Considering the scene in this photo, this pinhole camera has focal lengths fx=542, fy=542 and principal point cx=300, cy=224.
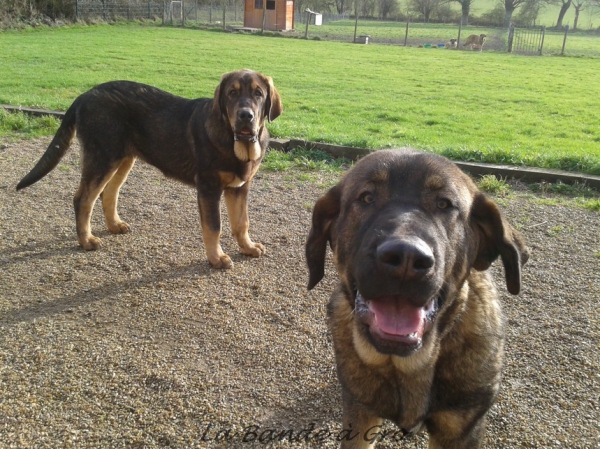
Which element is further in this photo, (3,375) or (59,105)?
(59,105)

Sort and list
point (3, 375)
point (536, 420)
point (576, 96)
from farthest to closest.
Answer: point (576, 96), point (3, 375), point (536, 420)

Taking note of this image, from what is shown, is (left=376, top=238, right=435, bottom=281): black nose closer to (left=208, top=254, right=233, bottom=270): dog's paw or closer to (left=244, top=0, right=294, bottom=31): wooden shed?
(left=208, top=254, right=233, bottom=270): dog's paw

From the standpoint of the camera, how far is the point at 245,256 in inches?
218

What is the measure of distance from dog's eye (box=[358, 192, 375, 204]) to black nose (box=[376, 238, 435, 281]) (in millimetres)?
514

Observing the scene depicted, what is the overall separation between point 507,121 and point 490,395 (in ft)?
35.3

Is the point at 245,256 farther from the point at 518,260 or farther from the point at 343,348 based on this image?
the point at 518,260

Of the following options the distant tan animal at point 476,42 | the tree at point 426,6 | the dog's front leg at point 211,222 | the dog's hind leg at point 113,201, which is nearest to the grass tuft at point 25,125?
the dog's hind leg at point 113,201

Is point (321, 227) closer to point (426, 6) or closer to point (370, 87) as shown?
point (370, 87)

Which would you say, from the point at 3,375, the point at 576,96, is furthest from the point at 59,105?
the point at 576,96

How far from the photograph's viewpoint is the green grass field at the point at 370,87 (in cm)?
973

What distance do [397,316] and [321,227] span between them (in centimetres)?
79

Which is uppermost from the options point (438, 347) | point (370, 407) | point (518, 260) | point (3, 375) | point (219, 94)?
point (219, 94)

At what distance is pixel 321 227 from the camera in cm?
310

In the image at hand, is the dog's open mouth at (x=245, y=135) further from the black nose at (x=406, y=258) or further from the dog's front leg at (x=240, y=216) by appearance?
the black nose at (x=406, y=258)
